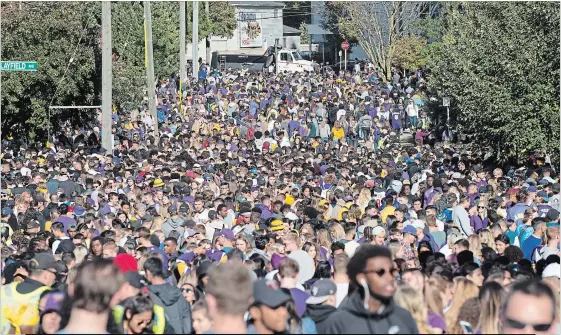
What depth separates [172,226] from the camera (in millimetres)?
15367

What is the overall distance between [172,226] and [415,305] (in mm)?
8482

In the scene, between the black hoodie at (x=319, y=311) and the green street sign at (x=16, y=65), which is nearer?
the black hoodie at (x=319, y=311)

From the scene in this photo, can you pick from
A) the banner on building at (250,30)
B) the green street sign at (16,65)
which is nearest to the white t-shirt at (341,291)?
the green street sign at (16,65)

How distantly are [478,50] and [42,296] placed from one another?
18.8m

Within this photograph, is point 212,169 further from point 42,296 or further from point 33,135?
point 42,296

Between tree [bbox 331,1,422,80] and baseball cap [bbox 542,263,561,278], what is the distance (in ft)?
159

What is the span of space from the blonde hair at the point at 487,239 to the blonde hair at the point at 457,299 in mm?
4263

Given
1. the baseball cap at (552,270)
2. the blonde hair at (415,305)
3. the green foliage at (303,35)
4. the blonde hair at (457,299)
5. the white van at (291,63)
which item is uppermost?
the green foliage at (303,35)

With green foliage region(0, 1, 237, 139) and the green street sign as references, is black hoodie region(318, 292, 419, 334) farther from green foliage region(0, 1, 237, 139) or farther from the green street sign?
green foliage region(0, 1, 237, 139)

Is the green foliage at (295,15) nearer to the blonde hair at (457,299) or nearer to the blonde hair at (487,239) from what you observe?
the blonde hair at (487,239)

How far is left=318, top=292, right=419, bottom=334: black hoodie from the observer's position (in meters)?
6.37

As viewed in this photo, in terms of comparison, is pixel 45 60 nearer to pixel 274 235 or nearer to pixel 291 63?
pixel 274 235

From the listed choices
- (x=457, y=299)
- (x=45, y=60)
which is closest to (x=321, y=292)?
(x=457, y=299)

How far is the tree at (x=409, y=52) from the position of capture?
5856cm
